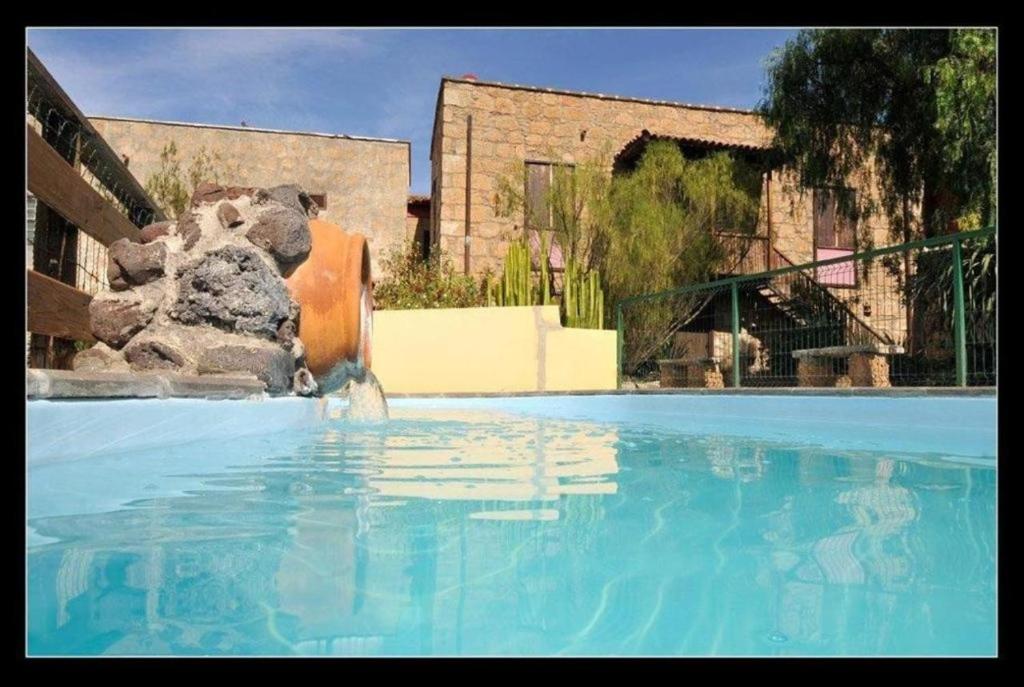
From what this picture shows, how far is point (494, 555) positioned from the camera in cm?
158

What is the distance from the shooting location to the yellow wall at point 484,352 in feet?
35.4

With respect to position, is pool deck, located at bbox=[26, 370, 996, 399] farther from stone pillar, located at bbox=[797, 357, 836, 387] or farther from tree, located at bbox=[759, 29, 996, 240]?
tree, located at bbox=[759, 29, 996, 240]

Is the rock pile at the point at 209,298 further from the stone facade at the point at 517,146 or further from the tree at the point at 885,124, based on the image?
the stone facade at the point at 517,146

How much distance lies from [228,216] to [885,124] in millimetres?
10899

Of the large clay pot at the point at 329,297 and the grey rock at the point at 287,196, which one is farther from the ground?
the grey rock at the point at 287,196

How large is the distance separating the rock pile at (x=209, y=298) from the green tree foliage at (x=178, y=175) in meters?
10.3

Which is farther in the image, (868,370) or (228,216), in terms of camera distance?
(868,370)

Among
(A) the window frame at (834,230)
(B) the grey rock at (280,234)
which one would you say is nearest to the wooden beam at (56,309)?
(B) the grey rock at (280,234)

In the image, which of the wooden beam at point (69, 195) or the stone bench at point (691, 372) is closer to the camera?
the wooden beam at point (69, 195)

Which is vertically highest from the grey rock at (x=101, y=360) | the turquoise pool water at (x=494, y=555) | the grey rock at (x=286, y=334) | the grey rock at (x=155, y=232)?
the grey rock at (x=155, y=232)

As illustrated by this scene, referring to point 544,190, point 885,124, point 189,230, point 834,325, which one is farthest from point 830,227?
point 189,230

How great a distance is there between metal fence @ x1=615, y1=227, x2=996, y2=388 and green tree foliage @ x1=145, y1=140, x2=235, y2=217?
28.7 ft

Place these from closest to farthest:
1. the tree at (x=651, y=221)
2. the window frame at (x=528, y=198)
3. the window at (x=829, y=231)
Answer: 1. the tree at (x=651, y=221)
2. the window frame at (x=528, y=198)
3. the window at (x=829, y=231)

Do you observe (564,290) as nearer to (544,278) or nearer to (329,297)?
(544,278)
